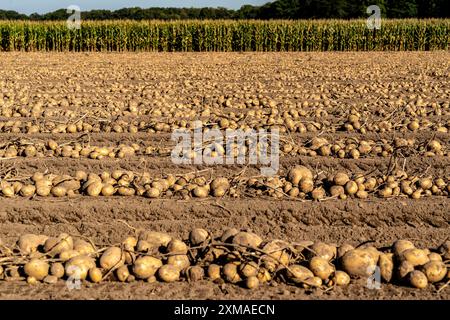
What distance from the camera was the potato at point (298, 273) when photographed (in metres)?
2.85

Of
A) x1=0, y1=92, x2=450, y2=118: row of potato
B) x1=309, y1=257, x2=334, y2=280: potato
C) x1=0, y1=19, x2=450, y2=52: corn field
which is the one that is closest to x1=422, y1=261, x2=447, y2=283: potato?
x1=309, y1=257, x2=334, y2=280: potato

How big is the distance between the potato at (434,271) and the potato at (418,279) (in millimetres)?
35

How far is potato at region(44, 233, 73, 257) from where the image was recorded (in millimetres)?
3025

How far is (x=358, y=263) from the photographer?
289cm

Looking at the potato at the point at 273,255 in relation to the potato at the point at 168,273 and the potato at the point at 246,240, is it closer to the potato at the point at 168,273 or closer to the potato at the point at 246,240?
the potato at the point at 246,240

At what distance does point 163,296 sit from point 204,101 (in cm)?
573

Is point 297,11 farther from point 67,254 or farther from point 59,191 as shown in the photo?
point 67,254

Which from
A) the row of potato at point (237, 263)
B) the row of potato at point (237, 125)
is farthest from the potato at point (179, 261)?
the row of potato at point (237, 125)

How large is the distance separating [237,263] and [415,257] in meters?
1.01

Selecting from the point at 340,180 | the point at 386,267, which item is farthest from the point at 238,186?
the point at 386,267

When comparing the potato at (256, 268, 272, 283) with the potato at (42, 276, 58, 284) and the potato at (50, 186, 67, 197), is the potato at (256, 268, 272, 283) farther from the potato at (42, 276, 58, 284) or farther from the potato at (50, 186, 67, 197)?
the potato at (50, 186, 67, 197)
